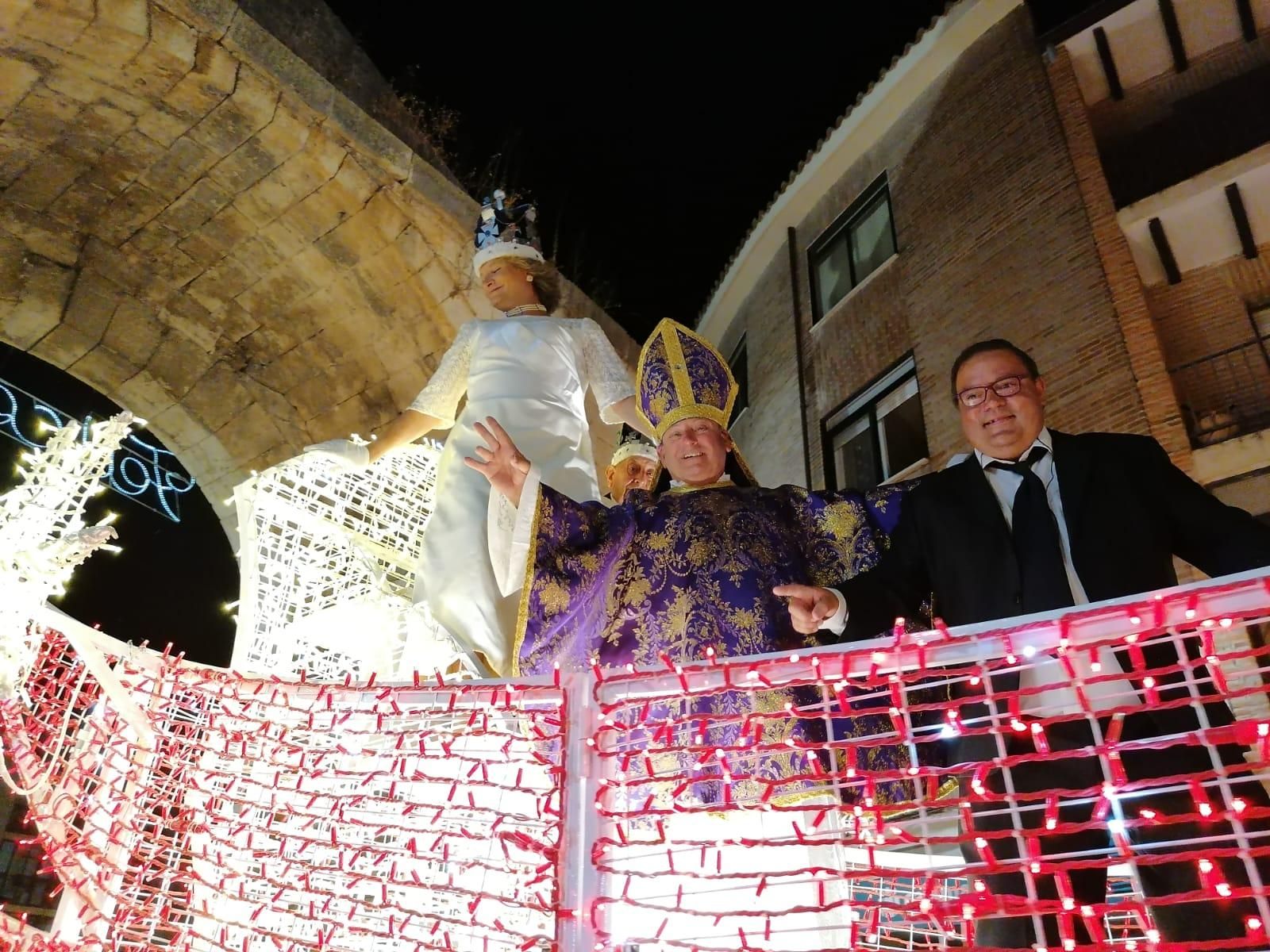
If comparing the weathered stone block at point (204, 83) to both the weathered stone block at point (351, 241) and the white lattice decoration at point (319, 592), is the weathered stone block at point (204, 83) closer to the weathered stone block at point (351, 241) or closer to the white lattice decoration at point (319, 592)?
the weathered stone block at point (351, 241)

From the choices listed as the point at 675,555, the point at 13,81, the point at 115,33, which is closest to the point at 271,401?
the point at 13,81

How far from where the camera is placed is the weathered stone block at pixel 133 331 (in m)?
7.04

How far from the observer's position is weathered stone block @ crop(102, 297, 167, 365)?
7.04 m

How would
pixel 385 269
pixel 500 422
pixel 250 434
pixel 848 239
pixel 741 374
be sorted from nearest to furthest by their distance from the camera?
pixel 500 422 → pixel 385 269 → pixel 250 434 → pixel 848 239 → pixel 741 374

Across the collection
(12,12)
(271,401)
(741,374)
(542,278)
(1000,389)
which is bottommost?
(1000,389)

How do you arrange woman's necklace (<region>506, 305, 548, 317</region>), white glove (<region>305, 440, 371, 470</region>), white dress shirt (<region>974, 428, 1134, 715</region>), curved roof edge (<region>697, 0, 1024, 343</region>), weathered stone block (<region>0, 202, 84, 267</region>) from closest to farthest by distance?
white dress shirt (<region>974, 428, 1134, 715</region>)
white glove (<region>305, 440, 371, 470</region>)
woman's necklace (<region>506, 305, 548, 317</region>)
weathered stone block (<region>0, 202, 84, 267</region>)
curved roof edge (<region>697, 0, 1024, 343</region>)

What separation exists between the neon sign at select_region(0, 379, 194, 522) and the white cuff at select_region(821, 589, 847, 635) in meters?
6.13

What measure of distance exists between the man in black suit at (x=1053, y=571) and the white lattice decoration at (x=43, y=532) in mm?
2071

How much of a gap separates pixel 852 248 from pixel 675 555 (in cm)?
787

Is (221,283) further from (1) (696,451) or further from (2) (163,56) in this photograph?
(1) (696,451)

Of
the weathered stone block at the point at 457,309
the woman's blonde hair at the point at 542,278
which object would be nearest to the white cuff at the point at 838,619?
the woman's blonde hair at the point at 542,278

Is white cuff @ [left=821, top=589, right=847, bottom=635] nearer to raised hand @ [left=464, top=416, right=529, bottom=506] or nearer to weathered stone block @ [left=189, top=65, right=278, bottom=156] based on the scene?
raised hand @ [left=464, top=416, right=529, bottom=506]

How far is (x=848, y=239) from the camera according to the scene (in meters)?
10.5

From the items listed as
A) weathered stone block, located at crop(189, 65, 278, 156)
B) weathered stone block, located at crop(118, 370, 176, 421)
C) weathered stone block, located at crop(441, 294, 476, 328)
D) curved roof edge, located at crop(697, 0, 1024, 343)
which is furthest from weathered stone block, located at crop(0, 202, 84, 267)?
curved roof edge, located at crop(697, 0, 1024, 343)
